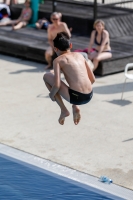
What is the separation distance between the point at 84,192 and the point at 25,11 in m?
10.1

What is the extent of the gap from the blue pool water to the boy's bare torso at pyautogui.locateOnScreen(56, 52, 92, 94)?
1275 mm

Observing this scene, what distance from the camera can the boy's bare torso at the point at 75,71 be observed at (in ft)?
22.6

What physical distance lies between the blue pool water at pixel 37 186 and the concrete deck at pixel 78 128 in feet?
1.72

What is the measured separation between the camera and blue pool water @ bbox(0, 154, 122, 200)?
6.95m

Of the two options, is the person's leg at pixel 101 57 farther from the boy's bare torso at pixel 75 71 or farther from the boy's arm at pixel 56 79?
the boy's arm at pixel 56 79

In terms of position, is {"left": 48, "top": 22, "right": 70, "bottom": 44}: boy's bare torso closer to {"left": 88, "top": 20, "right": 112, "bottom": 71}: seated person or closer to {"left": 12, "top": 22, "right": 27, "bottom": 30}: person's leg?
{"left": 88, "top": 20, "right": 112, "bottom": 71}: seated person

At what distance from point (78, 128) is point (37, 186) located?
243 cm

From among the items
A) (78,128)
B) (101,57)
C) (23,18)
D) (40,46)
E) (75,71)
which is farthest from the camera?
(23,18)

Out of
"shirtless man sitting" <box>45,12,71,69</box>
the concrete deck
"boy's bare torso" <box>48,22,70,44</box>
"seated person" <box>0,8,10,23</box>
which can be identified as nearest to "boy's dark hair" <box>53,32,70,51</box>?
the concrete deck

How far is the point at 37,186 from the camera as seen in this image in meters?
7.28

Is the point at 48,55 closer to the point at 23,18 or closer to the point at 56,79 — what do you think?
the point at 23,18

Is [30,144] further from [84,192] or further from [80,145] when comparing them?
[84,192]

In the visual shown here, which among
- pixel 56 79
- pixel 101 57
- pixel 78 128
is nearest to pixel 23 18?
pixel 101 57

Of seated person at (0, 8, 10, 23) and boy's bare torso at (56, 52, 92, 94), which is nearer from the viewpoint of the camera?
boy's bare torso at (56, 52, 92, 94)
